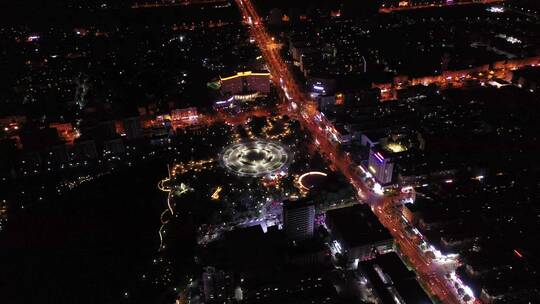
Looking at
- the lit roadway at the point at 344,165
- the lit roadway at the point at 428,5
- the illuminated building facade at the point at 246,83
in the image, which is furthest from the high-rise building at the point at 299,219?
the lit roadway at the point at 428,5

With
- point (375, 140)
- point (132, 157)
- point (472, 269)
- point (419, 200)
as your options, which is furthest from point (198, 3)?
point (472, 269)

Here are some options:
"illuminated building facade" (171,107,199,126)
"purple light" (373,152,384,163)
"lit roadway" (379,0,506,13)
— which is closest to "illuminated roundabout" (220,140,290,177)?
"illuminated building facade" (171,107,199,126)

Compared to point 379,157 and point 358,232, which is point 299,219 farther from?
point 379,157

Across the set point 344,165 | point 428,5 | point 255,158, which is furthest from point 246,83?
point 428,5

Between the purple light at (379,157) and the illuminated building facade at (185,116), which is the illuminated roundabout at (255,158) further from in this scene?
the purple light at (379,157)

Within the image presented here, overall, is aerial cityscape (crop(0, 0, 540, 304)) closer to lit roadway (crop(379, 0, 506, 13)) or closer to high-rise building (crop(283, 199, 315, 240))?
high-rise building (crop(283, 199, 315, 240))

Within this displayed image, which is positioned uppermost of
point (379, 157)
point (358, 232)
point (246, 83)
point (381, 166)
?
point (246, 83)
